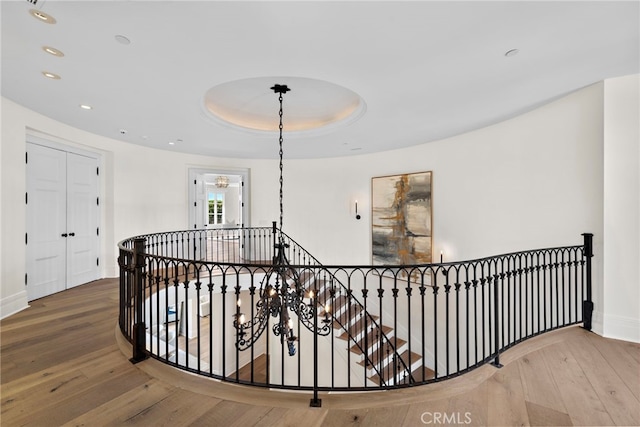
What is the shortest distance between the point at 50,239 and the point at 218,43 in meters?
4.64

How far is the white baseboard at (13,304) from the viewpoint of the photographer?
3.66 metres

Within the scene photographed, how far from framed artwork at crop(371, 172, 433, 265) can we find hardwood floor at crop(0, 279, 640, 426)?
3178mm

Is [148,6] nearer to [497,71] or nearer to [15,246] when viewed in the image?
[497,71]

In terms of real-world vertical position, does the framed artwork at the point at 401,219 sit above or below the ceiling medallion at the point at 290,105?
below

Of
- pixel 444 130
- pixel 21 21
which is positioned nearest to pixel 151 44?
pixel 21 21

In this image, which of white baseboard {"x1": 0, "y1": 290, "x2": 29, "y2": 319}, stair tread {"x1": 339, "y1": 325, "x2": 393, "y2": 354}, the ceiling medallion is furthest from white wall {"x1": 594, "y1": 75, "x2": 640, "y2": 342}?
white baseboard {"x1": 0, "y1": 290, "x2": 29, "y2": 319}

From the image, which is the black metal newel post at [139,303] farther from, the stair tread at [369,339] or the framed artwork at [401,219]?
the framed artwork at [401,219]

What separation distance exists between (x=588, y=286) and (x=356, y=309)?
4.38 metres

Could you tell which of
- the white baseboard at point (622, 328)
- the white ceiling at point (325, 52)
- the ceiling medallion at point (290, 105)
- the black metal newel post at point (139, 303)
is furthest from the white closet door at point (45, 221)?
the white baseboard at point (622, 328)

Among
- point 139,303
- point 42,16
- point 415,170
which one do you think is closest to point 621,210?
point 415,170

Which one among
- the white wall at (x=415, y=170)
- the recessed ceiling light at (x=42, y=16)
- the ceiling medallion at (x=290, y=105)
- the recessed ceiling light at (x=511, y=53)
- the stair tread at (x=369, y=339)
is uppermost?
the ceiling medallion at (x=290, y=105)

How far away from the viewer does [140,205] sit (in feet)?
20.4

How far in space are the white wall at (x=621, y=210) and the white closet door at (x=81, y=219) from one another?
7.98m

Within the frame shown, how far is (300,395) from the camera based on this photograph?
7.41 feet
